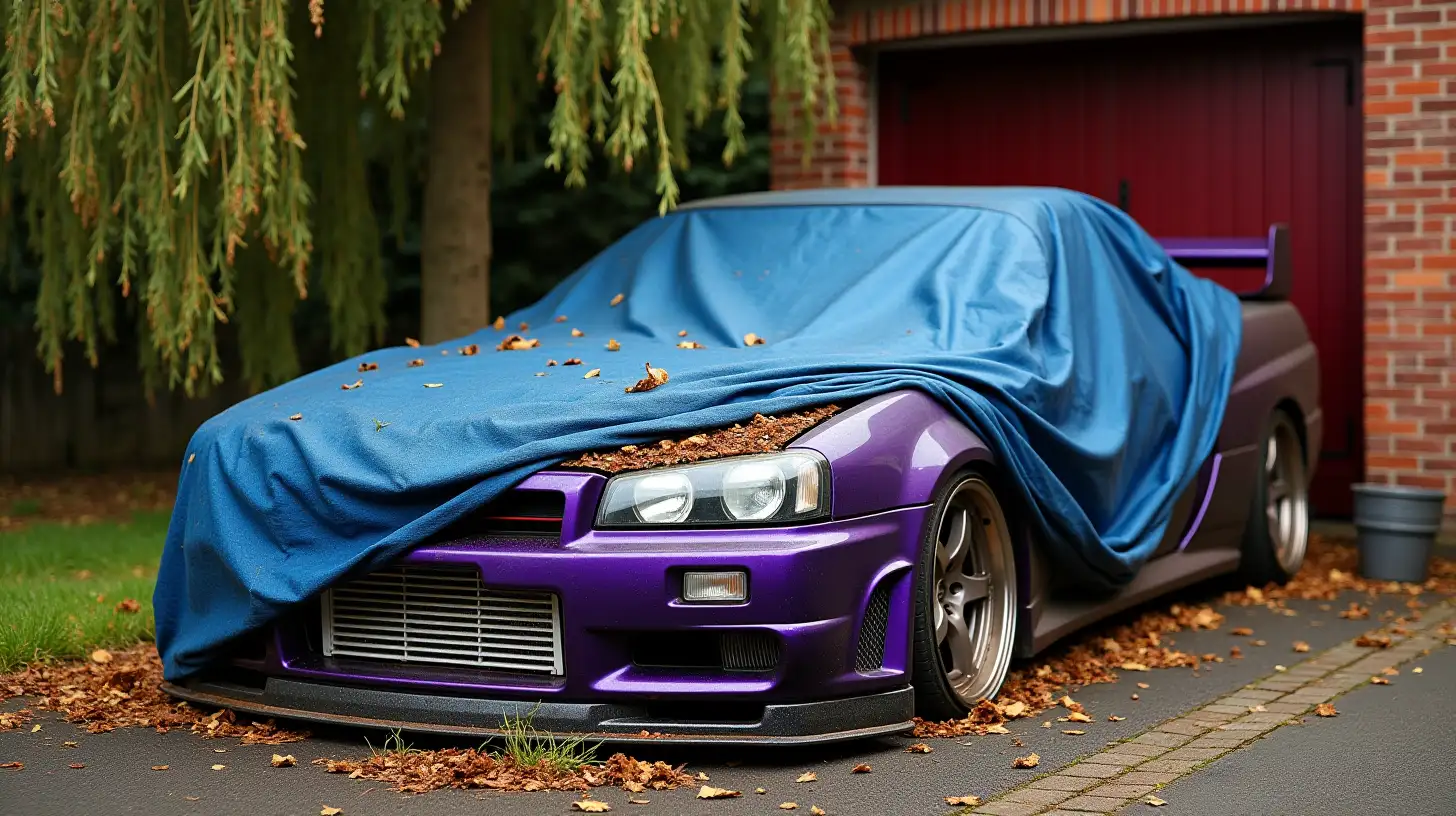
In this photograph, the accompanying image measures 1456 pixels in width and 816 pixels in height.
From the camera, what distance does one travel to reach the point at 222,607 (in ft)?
16.6

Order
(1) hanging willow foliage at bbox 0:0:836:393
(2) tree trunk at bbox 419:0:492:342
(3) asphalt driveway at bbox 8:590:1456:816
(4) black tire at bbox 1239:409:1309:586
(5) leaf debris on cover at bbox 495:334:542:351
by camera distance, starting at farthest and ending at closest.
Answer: (2) tree trunk at bbox 419:0:492:342 < (4) black tire at bbox 1239:409:1309:586 < (1) hanging willow foliage at bbox 0:0:836:393 < (5) leaf debris on cover at bbox 495:334:542:351 < (3) asphalt driveway at bbox 8:590:1456:816

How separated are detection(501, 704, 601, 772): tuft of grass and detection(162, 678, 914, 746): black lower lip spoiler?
0.05 ft

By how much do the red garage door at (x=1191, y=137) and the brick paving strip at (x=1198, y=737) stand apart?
344 centimetres

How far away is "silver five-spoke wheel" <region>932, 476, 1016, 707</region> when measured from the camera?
16.9 ft

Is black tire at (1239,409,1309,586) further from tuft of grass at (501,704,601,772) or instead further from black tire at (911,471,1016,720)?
tuft of grass at (501,704,601,772)

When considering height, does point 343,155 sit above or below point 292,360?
above

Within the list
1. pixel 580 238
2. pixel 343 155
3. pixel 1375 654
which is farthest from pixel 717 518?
pixel 580 238

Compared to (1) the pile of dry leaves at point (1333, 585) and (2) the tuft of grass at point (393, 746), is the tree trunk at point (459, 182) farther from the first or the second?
(2) the tuft of grass at point (393, 746)

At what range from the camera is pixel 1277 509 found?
783cm

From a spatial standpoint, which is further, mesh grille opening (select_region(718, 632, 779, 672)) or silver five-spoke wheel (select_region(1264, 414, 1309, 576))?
silver five-spoke wheel (select_region(1264, 414, 1309, 576))

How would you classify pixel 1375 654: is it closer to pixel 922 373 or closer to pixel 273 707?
Result: pixel 922 373

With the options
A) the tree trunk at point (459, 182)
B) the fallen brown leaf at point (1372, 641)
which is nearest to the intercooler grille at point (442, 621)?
the fallen brown leaf at point (1372, 641)

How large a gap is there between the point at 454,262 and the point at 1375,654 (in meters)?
4.69

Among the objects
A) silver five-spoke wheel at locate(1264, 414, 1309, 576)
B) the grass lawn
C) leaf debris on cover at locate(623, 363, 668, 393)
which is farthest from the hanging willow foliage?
silver five-spoke wheel at locate(1264, 414, 1309, 576)
